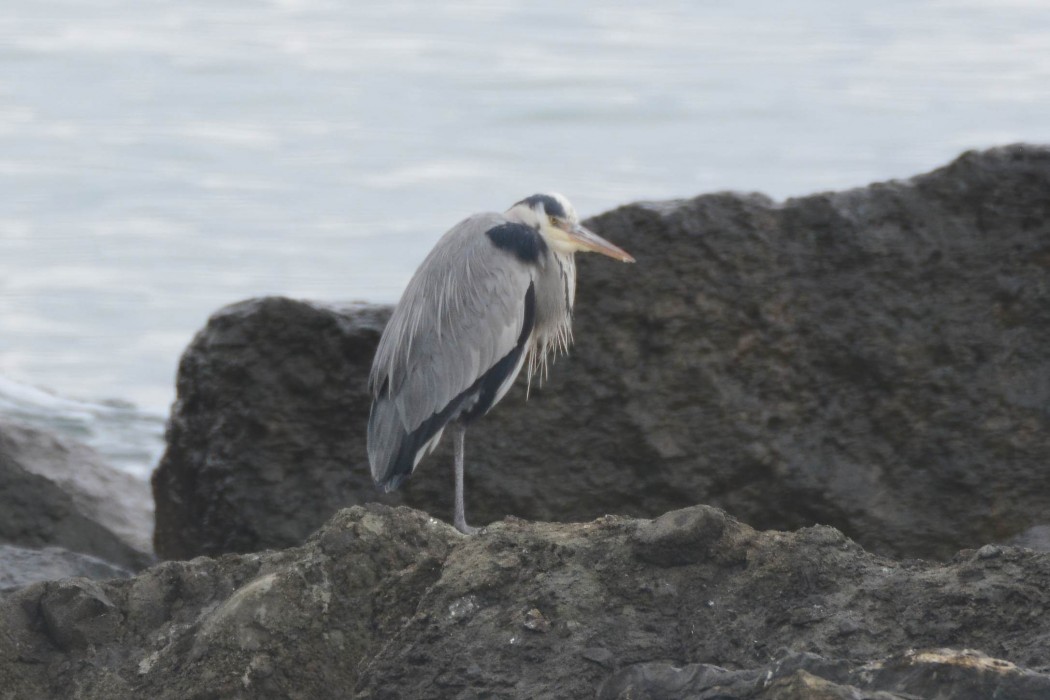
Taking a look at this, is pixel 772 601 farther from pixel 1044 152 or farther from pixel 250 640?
pixel 1044 152

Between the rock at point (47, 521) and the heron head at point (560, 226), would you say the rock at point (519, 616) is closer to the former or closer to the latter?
the heron head at point (560, 226)

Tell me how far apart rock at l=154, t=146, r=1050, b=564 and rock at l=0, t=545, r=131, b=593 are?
2.57 ft

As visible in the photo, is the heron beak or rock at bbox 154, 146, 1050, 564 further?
rock at bbox 154, 146, 1050, 564

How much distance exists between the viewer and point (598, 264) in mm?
5941

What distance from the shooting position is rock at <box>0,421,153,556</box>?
653 cm

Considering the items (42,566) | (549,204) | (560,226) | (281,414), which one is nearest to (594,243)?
(560,226)

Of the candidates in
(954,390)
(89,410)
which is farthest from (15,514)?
(89,410)

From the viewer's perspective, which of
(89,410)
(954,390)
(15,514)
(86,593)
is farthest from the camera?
(89,410)

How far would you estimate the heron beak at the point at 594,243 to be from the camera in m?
5.48

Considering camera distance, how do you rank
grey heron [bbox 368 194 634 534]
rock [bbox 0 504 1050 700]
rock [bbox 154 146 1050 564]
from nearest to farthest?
1. rock [bbox 0 504 1050 700]
2. grey heron [bbox 368 194 634 534]
3. rock [bbox 154 146 1050 564]

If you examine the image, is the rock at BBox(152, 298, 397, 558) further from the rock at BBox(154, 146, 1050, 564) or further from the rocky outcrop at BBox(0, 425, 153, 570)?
the rocky outcrop at BBox(0, 425, 153, 570)

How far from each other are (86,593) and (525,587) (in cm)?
98

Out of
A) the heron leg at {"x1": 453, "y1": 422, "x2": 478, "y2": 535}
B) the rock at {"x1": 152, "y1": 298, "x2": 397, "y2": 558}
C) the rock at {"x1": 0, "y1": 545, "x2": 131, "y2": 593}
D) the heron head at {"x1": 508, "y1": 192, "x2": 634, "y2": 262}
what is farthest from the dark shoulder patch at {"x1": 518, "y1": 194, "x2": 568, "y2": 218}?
the rock at {"x1": 0, "y1": 545, "x2": 131, "y2": 593}

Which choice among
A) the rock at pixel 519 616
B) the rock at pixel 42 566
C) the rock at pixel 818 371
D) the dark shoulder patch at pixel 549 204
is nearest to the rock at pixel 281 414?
the rock at pixel 818 371
